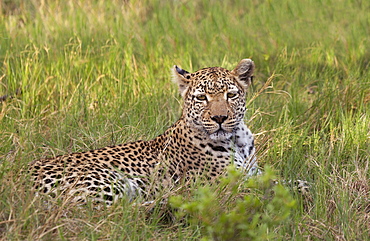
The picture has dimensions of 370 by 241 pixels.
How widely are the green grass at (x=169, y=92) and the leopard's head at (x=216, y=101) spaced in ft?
1.87

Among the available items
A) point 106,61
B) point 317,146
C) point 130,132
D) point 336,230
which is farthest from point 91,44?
point 336,230

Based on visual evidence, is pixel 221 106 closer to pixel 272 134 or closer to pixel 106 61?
pixel 272 134

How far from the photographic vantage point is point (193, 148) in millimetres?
5621

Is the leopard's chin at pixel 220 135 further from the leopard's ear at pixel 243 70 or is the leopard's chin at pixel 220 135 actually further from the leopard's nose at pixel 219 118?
the leopard's ear at pixel 243 70

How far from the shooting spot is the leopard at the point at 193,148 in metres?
5.28

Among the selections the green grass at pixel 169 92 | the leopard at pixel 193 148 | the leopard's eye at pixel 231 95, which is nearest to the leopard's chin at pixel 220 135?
the leopard at pixel 193 148

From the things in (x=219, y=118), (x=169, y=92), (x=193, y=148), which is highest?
(x=219, y=118)

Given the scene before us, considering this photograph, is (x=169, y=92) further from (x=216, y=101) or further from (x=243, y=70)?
(x=216, y=101)

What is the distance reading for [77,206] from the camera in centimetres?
444

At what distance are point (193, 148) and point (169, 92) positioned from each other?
198 cm

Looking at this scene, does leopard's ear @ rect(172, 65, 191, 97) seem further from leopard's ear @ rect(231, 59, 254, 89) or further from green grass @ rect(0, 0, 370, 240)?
green grass @ rect(0, 0, 370, 240)

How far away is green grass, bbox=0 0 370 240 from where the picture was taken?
4371 mm

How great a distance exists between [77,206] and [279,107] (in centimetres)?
334

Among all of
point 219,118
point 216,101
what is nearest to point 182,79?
point 216,101
